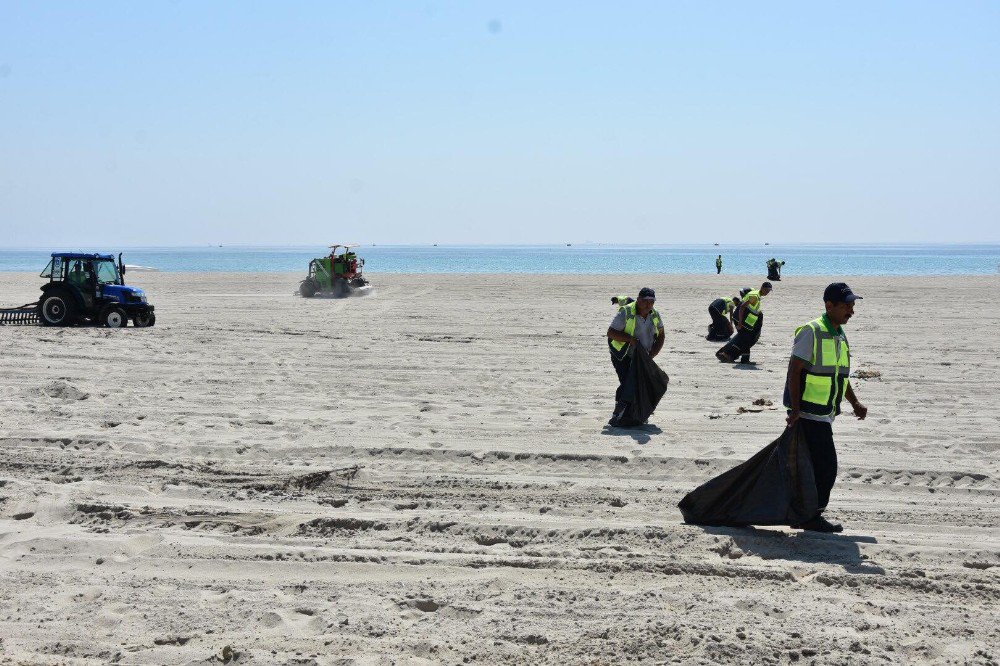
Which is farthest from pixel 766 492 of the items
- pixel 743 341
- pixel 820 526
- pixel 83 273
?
pixel 83 273

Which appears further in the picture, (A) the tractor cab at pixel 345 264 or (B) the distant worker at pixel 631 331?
(A) the tractor cab at pixel 345 264

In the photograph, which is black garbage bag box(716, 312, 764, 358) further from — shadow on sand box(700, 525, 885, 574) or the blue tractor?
the blue tractor

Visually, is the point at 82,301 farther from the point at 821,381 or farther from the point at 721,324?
the point at 821,381

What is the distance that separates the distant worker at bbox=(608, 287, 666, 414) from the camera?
9.11 meters

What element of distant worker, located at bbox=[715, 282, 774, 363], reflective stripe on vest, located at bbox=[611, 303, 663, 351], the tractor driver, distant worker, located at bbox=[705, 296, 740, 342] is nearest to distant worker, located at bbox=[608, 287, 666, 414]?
reflective stripe on vest, located at bbox=[611, 303, 663, 351]

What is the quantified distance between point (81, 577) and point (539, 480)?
3.20 metres

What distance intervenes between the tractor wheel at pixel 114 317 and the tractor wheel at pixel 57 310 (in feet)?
2.15

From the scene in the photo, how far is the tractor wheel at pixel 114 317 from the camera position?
63.7ft

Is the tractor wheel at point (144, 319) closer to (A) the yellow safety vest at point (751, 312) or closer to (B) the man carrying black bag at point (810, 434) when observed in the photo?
(A) the yellow safety vest at point (751, 312)

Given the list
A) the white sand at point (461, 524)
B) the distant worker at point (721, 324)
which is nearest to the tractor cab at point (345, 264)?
the distant worker at point (721, 324)

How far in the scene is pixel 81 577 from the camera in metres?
5.16

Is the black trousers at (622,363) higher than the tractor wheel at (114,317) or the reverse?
higher

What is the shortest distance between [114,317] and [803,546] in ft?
55.4

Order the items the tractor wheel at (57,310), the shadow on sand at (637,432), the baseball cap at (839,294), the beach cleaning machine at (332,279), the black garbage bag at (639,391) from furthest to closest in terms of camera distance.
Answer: the beach cleaning machine at (332,279) < the tractor wheel at (57,310) < the black garbage bag at (639,391) < the shadow on sand at (637,432) < the baseball cap at (839,294)
